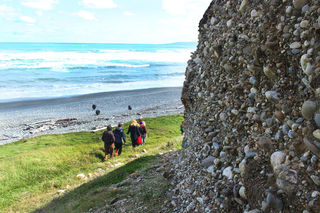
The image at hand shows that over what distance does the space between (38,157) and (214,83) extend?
41.0 feet

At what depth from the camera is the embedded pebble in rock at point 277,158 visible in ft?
12.6

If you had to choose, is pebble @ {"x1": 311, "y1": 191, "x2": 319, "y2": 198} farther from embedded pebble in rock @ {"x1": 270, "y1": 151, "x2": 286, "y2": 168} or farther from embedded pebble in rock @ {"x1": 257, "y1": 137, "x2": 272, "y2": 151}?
embedded pebble in rock @ {"x1": 257, "y1": 137, "x2": 272, "y2": 151}

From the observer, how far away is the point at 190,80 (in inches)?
333

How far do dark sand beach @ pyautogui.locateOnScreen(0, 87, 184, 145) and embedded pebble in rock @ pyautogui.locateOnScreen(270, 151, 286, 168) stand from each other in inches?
995

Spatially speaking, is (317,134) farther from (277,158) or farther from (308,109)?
(277,158)

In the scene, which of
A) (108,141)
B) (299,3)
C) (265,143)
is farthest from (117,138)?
(299,3)

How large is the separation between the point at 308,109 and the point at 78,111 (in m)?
34.7

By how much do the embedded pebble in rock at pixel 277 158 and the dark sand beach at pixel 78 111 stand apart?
2527 centimetres

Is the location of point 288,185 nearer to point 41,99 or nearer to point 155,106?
point 155,106

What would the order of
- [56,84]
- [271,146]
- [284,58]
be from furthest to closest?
1. [56,84]
2. [284,58]
3. [271,146]

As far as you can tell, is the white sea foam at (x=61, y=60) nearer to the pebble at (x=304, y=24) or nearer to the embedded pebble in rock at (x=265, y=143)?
the embedded pebble in rock at (x=265, y=143)

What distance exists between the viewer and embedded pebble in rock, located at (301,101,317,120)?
361 centimetres

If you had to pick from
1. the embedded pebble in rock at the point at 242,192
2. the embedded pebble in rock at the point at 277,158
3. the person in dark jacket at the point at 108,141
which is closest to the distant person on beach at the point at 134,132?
the person in dark jacket at the point at 108,141

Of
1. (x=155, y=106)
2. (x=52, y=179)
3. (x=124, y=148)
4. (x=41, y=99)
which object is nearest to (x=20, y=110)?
(x=41, y=99)
